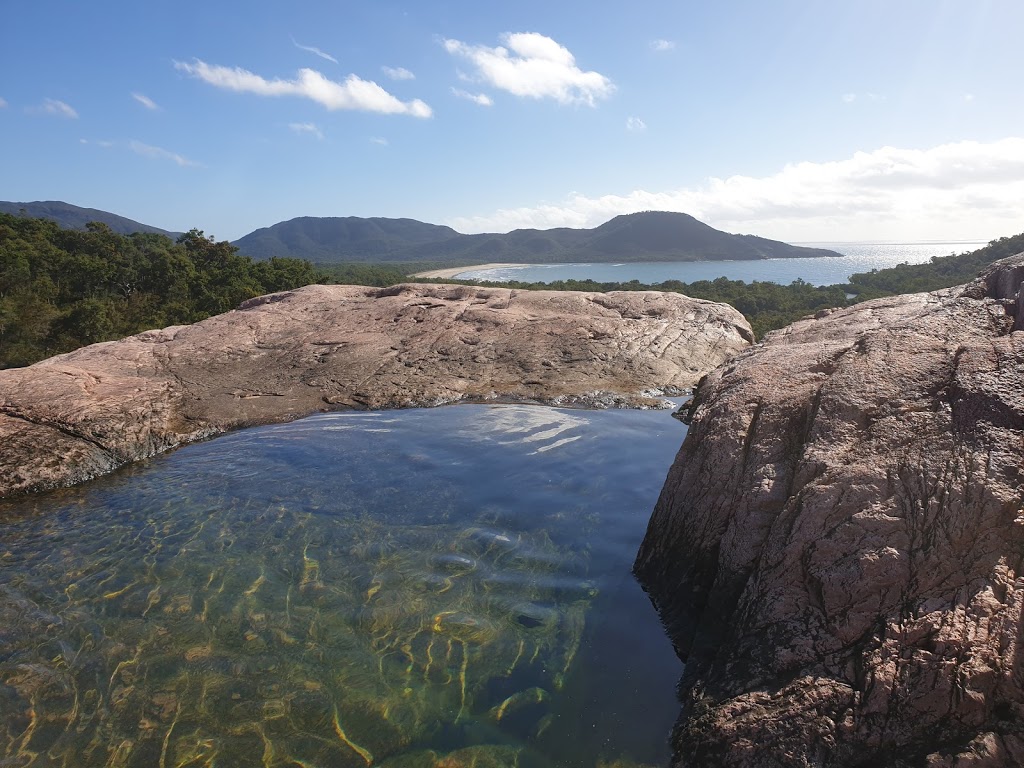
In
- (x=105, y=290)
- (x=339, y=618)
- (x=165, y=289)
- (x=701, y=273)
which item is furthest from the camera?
(x=701, y=273)

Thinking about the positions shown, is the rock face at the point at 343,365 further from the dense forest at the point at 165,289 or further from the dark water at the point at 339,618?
the dense forest at the point at 165,289

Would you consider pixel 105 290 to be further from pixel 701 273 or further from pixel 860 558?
pixel 701 273

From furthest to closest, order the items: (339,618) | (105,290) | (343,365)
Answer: (105,290)
(343,365)
(339,618)

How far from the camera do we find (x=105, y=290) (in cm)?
2806

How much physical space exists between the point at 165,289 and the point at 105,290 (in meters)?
2.53

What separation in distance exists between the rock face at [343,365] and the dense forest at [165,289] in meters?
8.54

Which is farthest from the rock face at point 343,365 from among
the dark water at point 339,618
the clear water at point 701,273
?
the clear water at point 701,273

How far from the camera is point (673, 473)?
17.9 feet

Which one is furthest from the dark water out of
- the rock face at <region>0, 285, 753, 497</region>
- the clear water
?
the clear water

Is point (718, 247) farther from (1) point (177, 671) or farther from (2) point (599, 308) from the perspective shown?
(1) point (177, 671)

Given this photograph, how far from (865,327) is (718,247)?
10721 cm

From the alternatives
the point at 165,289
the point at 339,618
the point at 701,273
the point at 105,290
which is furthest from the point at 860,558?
the point at 701,273

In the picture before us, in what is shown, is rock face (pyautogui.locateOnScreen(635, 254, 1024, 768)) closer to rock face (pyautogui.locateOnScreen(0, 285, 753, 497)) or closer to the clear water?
rock face (pyautogui.locateOnScreen(0, 285, 753, 497))

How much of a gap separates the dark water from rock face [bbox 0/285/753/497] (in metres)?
1.29
